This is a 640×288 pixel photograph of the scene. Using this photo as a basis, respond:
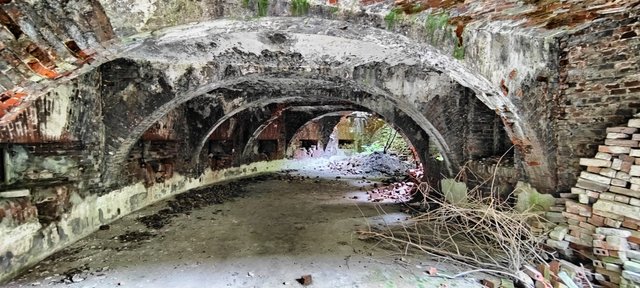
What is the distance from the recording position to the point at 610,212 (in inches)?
113

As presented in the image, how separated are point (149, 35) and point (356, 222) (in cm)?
372

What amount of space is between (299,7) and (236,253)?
2.56 metres

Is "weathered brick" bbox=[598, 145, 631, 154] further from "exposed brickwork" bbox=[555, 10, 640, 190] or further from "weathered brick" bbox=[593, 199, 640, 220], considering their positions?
"weathered brick" bbox=[593, 199, 640, 220]

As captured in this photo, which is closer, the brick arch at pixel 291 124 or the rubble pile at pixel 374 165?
the brick arch at pixel 291 124

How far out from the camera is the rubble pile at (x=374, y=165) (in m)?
11.3

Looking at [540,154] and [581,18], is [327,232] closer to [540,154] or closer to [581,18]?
[540,154]

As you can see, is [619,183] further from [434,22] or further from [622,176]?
[434,22]

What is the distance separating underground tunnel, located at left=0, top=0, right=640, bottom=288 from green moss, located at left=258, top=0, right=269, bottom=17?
0.01m

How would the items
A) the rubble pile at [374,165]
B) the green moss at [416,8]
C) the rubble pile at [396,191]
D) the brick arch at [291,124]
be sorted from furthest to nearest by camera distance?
1. the rubble pile at [374,165]
2. the brick arch at [291,124]
3. the rubble pile at [396,191]
4. the green moss at [416,8]

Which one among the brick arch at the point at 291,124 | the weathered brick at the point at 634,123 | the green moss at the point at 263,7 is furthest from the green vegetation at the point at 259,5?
the brick arch at the point at 291,124

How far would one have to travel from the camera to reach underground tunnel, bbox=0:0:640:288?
2.24m

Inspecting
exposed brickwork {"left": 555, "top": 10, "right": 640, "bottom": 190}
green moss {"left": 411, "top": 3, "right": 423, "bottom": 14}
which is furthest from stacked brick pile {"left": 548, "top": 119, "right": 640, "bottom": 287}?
green moss {"left": 411, "top": 3, "right": 423, "bottom": 14}

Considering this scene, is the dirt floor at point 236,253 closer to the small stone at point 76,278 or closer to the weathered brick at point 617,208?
the small stone at point 76,278

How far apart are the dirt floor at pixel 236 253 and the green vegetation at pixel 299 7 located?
2.15 metres
